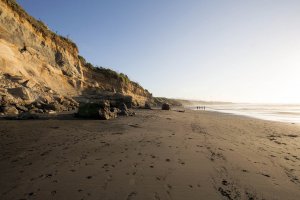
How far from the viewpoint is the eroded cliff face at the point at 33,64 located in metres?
18.1

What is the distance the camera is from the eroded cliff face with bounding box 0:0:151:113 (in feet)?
59.5

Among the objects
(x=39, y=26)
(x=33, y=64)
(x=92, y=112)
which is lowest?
(x=92, y=112)

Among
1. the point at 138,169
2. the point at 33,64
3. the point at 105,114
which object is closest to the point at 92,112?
the point at 105,114

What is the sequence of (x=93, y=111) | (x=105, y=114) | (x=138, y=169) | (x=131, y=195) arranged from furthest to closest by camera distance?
(x=105, y=114) < (x=93, y=111) < (x=138, y=169) < (x=131, y=195)

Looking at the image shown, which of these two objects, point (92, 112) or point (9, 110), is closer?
point (9, 110)

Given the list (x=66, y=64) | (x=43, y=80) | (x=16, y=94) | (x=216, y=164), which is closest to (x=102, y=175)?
(x=216, y=164)

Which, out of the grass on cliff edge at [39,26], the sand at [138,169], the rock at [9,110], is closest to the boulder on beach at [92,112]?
the rock at [9,110]

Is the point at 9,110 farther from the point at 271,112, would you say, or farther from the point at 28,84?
the point at 271,112

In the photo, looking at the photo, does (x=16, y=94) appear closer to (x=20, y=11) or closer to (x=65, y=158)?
(x=65, y=158)

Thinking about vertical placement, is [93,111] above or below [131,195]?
above

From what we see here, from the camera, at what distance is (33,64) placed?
25.4 meters

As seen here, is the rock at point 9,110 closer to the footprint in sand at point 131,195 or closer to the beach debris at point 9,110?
the beach debris at point 9,110

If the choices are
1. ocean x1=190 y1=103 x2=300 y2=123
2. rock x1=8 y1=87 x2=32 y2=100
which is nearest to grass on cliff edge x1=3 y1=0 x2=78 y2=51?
rock x1=8 y1=87 x2=32 y2=100

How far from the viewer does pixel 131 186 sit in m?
4.12
